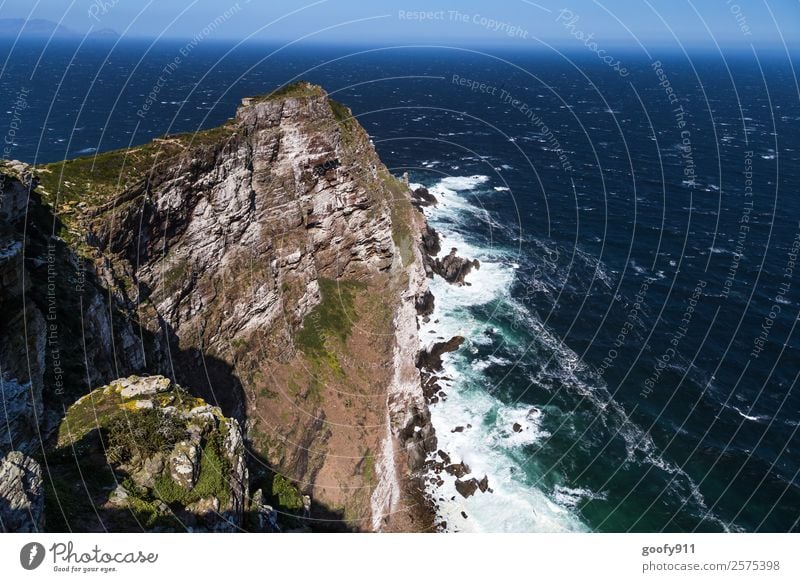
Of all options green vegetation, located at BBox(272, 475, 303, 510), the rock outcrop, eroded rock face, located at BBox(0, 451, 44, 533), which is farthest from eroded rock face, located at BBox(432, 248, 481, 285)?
eroded rock face, located at BBox(0, 451, 44, 533)

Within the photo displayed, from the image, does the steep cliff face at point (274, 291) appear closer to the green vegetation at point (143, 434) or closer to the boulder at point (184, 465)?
the green vegetation at point (143, 434)

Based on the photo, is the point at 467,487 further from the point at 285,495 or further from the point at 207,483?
the point at 207,483

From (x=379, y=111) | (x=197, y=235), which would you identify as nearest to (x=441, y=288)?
(x=197, y=235)

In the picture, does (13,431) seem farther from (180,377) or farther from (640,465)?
(640,465)

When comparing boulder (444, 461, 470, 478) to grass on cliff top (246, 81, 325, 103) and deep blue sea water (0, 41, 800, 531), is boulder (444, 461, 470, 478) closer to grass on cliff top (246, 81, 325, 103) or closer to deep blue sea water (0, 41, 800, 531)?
deep blue sea water (0, 41, 800, 531)

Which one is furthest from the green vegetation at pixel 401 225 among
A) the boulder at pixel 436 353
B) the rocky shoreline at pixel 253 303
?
the boulder at pixel 436 353
